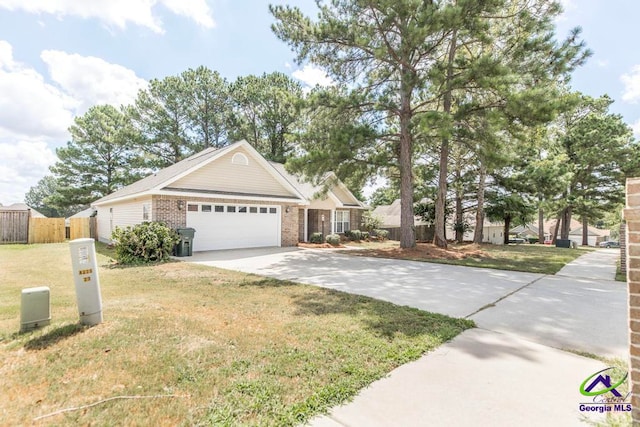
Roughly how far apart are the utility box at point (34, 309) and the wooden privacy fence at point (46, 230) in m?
19.6

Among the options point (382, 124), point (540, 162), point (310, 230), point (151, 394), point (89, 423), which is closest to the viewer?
point (89, 423)

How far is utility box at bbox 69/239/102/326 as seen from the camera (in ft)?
14.0

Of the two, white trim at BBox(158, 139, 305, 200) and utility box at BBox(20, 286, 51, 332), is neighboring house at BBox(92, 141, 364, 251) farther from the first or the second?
utility box at BBox(20, 286, 51, 332)

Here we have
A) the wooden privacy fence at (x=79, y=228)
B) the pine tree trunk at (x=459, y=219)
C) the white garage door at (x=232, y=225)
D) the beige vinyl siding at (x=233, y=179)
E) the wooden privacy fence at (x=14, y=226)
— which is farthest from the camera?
the pine tree trunk at (x=459, y=219)

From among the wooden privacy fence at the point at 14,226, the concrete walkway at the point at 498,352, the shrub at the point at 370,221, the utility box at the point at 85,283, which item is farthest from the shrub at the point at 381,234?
the wooden privacy fence at the point at 14,226

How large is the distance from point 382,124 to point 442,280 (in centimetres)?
969

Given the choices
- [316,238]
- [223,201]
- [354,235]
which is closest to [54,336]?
[223,201]

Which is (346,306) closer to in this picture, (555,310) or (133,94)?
(555,310)

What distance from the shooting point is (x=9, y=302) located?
218 inches

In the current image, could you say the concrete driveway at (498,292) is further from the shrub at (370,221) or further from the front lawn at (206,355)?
the shrub at (370,221)

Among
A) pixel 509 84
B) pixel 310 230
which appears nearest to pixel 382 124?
pixel 509 84

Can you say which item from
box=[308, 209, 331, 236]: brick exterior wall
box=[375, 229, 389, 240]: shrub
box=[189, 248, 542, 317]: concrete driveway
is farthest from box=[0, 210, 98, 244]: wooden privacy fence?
box=[375, 229, 389, 240]: shrub

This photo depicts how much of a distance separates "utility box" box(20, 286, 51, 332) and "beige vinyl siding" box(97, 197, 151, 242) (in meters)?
9.55

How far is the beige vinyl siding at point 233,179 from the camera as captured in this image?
1364 centimetres
